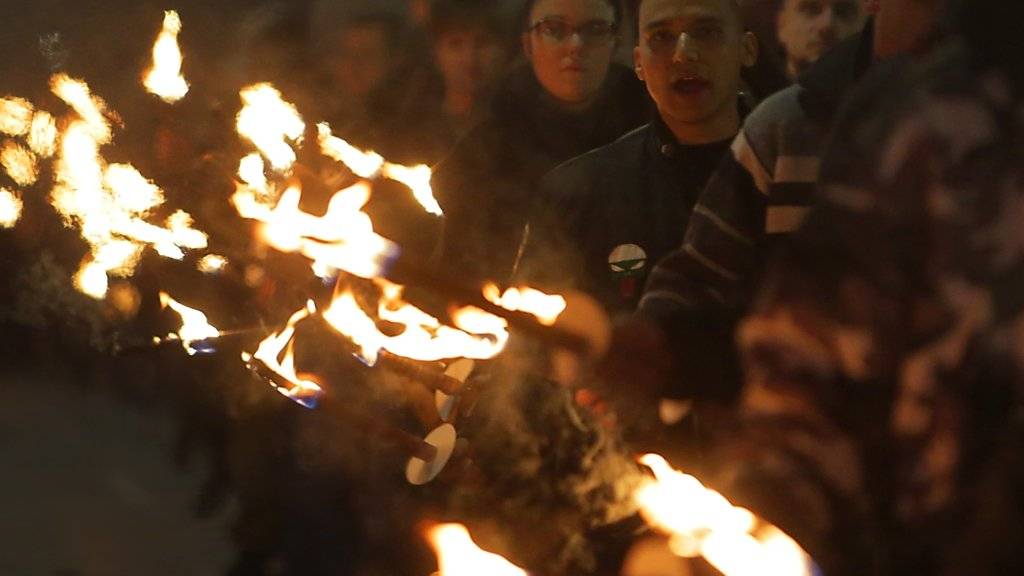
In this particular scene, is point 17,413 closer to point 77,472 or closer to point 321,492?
point 77,472

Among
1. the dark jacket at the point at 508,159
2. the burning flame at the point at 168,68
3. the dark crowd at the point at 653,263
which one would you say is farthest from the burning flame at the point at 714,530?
the burning flame at the point at 168,68

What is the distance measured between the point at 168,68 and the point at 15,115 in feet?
4.07

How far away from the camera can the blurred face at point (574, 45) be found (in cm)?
322

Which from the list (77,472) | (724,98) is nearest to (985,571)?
(724,98)

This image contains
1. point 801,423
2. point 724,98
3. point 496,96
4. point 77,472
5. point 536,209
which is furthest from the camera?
point 77,472

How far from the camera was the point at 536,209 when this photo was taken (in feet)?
10.8

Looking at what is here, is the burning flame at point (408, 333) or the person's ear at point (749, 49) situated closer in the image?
the burning flame at point (408, 333)

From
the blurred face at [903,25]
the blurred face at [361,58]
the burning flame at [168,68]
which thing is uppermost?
the burning flame at [168,68]

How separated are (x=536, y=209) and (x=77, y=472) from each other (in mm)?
2711

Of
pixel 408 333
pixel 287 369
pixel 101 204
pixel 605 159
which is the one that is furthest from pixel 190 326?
pixel 408 333

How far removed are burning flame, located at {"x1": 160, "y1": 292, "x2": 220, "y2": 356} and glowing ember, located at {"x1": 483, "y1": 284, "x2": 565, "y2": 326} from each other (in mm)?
1149

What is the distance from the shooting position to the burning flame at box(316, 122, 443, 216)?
3.45m

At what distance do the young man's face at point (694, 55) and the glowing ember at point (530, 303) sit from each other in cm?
57

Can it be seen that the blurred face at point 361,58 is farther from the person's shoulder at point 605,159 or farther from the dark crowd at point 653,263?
the person's shoulder at point 605,159
